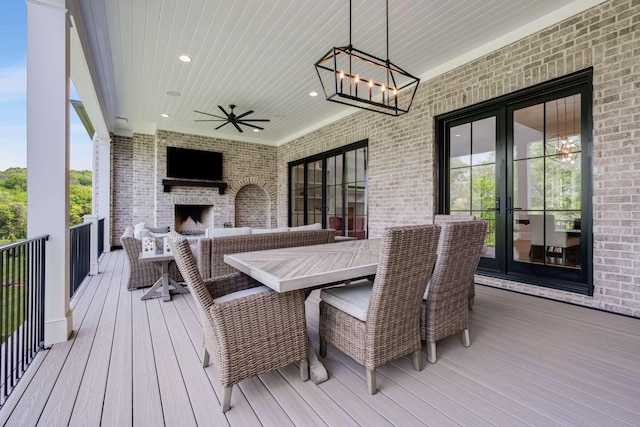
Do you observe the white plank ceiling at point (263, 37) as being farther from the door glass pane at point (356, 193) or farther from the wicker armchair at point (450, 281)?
the wicker armchair at point (450, 281)

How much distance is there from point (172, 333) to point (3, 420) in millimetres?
1069

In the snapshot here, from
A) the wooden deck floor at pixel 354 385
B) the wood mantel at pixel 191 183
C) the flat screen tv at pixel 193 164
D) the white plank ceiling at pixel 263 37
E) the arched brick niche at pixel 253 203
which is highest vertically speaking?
the white plank ceiling at pixel 263 37

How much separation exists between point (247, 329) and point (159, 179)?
6969mm

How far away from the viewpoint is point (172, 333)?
96.1 inches

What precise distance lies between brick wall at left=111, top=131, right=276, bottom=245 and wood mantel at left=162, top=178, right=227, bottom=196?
122mm

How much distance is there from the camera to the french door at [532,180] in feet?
10.2

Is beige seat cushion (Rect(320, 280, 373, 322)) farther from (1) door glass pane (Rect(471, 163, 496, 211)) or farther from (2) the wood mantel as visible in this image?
(2) the wood mantel

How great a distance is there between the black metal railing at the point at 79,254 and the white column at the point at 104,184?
266 centimetres

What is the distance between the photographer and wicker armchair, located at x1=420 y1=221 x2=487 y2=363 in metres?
1.86

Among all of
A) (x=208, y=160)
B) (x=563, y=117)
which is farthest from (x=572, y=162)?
(x=208, y=160)

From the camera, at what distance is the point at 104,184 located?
6.98 meters

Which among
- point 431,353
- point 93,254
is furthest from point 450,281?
point 93,254

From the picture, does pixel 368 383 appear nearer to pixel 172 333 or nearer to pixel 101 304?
pixel 172 333

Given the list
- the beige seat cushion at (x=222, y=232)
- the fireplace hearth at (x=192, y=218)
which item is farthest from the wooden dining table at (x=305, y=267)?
the fireplace hearth at (x=192, y=218)
